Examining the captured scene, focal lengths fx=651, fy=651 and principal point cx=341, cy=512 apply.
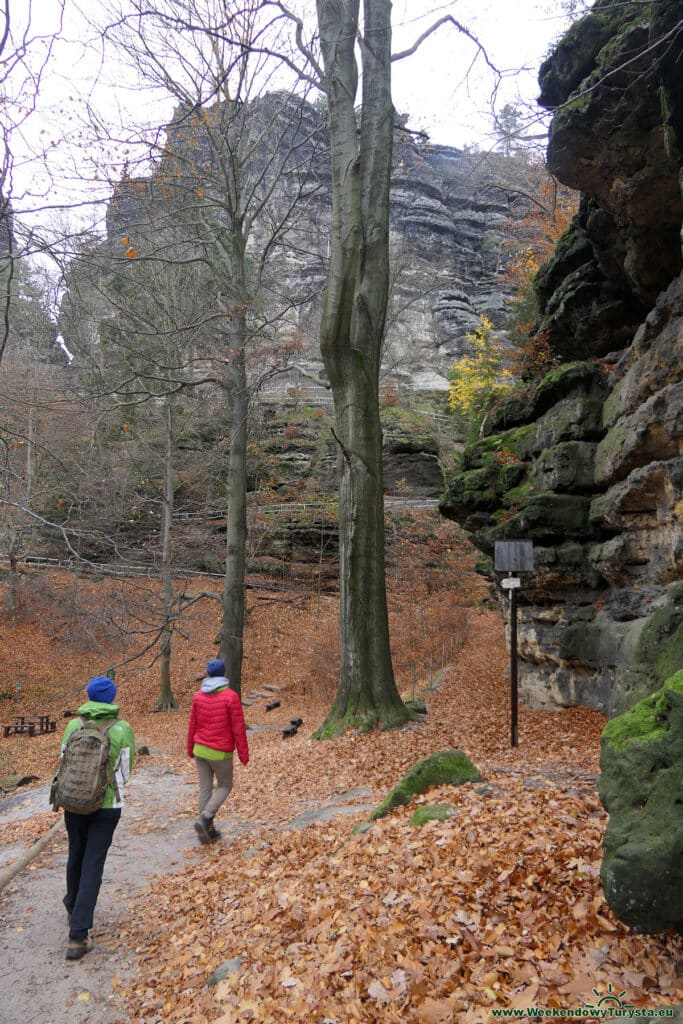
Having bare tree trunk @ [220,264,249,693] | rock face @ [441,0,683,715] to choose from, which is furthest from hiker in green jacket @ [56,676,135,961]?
bare tree trunk @ [220,264,249,693]

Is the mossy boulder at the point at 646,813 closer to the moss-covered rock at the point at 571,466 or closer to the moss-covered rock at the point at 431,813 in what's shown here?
the moss-covered rock at the point at 431,813

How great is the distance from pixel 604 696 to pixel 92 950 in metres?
7.48

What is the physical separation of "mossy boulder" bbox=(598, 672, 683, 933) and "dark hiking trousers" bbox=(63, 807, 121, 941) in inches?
134

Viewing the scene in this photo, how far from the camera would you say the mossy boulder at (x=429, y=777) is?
594 cm

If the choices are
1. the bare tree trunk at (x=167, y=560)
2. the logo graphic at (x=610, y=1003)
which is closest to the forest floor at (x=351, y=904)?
the logo graphic at (x=610, y=1003)

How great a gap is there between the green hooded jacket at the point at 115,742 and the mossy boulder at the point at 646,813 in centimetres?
331

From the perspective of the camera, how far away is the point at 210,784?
22.5 ft

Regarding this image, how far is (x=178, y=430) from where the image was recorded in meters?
20.9

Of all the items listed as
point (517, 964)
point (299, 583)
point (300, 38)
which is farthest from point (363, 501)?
point (299, 583)

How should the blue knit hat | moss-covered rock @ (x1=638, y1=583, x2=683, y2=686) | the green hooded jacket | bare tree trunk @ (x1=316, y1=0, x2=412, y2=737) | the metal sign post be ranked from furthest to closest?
bare tree trunk @ (x1=316, y1=0, x2=412, y2=737) → the metal sign post → the blue knit hat → the green hooded jacket → moss-covered rock @ (x1=638, y1=583, x2=683, y2=686)

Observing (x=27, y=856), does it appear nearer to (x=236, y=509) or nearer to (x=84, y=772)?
(x=84, y=772)

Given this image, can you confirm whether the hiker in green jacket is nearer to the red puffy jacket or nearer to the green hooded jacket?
the green hooded jacket

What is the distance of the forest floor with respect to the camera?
3096 millimetres

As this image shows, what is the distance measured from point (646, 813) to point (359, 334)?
9272 mm
